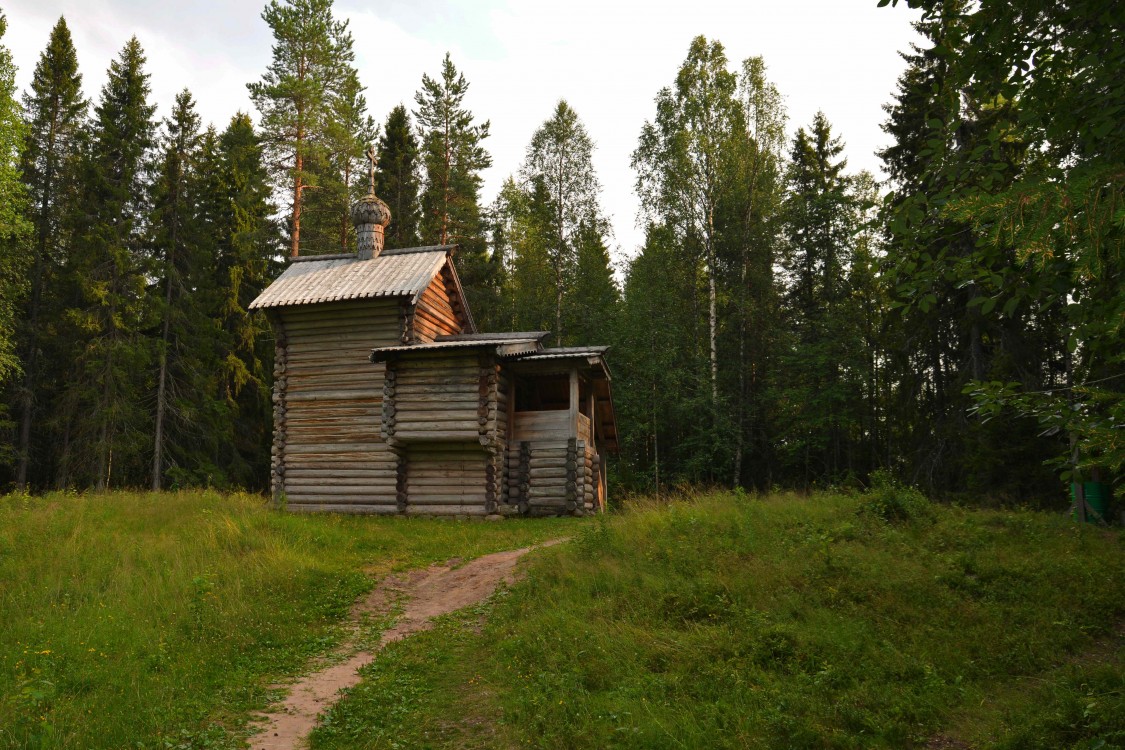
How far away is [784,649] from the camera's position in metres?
6.81

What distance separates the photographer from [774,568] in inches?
344

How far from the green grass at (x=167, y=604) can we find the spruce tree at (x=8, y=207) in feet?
38.2

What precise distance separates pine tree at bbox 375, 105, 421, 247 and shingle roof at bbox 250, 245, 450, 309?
40.5ft

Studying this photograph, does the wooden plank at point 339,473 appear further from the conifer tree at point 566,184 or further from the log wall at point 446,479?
the conifer tree at point 566,184

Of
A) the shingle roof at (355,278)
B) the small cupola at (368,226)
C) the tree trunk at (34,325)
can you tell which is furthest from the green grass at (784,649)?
the tree trunk at (34,325)

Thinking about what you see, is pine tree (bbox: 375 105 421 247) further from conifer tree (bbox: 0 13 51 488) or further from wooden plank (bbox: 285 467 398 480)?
wooden plank (bbox: 285 467 398 480)

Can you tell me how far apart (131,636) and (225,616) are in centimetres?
106

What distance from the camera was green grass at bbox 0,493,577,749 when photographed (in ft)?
20.4

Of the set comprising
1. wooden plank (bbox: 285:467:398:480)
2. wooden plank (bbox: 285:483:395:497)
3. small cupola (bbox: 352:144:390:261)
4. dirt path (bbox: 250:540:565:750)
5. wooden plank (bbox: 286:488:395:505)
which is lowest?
dirt path (bbox: 250:540:565:750)

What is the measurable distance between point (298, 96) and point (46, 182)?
11656 mm

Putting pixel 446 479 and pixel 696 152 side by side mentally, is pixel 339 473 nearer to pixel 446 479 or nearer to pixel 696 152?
pixel 446 479

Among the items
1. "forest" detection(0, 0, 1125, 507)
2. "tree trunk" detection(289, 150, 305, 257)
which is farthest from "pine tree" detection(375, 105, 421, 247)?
"tree trunk" detection(289, 150, 305, 257)

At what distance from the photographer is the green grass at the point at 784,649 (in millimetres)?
5566

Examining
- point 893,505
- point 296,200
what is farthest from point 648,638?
point 296,200
